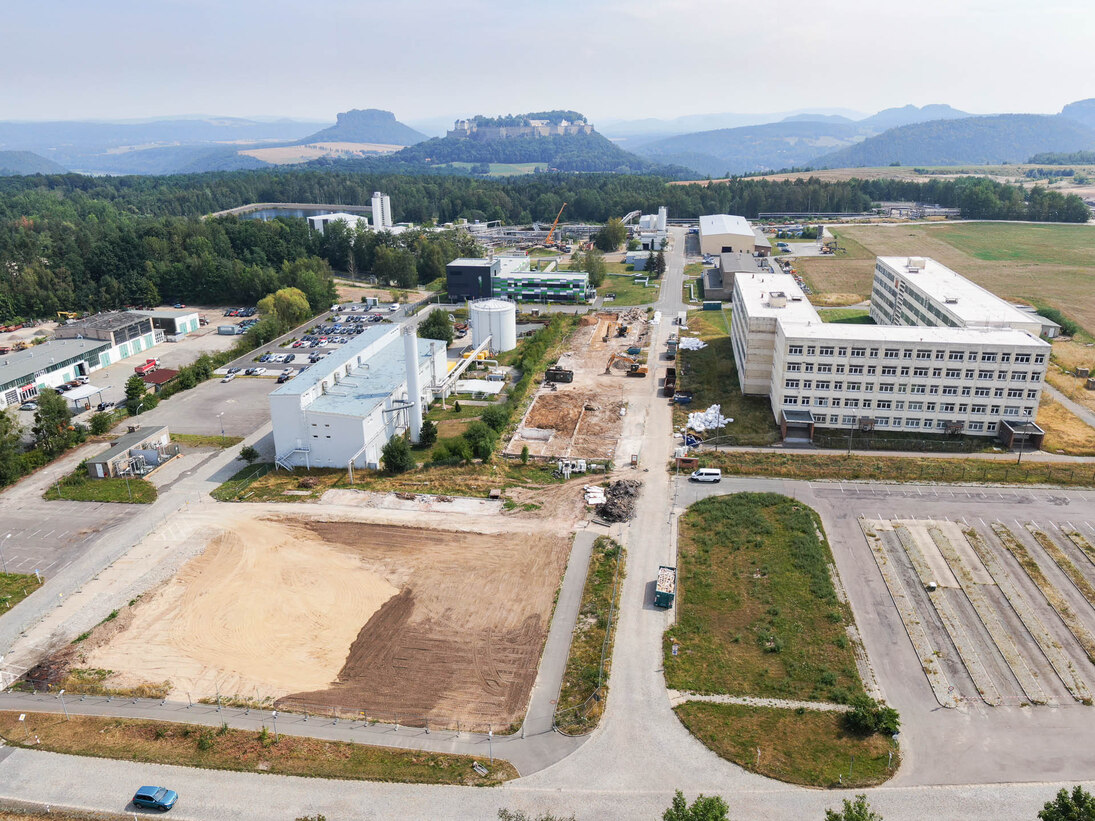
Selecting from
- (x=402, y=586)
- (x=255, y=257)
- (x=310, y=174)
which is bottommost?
(x=402, y=586)

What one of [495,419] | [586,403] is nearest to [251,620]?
[495,419]

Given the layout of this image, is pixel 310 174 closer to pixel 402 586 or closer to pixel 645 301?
pixel 645 301

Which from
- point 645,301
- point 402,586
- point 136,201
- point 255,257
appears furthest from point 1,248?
point 402,586

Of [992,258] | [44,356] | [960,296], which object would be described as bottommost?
[44,356]

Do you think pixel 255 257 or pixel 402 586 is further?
pixel 255 257

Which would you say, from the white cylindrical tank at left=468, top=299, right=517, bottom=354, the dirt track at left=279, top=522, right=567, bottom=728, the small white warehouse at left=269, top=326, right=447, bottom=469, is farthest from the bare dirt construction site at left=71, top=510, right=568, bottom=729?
the white cylindrical tank at left=468, top=299, right=517, bottom=354

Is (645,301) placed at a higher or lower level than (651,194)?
lower

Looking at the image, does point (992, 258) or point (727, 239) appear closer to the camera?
point (992, 258)

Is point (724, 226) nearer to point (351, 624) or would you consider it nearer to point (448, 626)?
point (448, 626)
